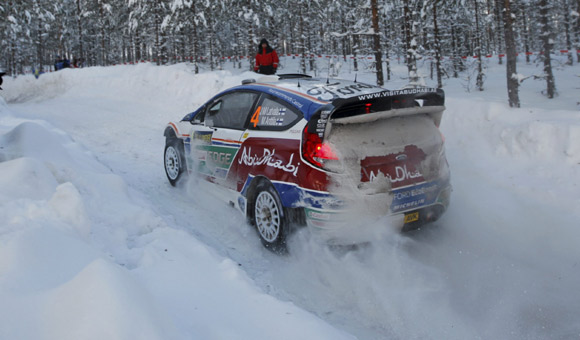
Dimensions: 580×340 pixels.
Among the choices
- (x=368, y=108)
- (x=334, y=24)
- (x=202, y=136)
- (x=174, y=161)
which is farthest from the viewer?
(x=334, y=24)

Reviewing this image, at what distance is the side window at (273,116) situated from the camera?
180 inches

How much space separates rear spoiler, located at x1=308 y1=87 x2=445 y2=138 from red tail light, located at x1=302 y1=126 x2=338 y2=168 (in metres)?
0.06

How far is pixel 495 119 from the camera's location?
25.2 feet

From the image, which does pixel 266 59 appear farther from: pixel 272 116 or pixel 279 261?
pixel 279 261

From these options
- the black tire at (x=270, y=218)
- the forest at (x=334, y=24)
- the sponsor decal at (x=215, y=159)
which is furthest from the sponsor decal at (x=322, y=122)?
the forest at (x=334, y=24)

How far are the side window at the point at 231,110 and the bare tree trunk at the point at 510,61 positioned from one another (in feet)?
22.9

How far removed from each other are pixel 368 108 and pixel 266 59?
28.9 ft

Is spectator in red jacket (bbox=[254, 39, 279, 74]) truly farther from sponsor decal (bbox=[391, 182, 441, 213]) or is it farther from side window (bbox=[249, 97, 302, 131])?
sponsor decal (bbox=[391, 182, 441, 213])

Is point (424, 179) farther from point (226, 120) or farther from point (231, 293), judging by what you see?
point (226, 120)

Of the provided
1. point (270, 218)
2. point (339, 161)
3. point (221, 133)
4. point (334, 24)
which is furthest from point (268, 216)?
point (334, 24)

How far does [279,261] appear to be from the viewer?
451 centimetres

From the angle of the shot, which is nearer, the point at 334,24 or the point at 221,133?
the point at 221,133

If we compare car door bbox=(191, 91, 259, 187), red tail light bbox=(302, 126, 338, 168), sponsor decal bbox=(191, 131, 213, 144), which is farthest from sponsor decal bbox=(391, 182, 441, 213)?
sponsor decal bbox=(191, 131, 213, 144)

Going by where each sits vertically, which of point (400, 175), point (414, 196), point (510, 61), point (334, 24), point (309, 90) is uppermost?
point (334, 24)
